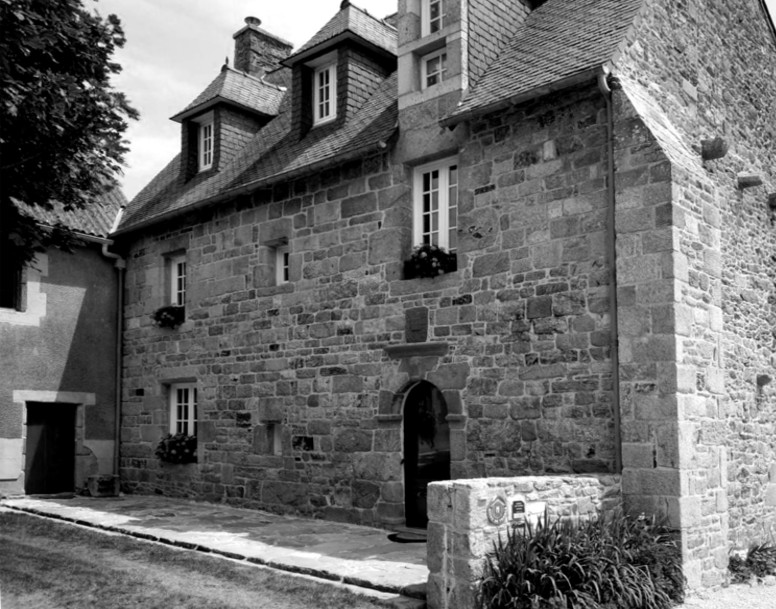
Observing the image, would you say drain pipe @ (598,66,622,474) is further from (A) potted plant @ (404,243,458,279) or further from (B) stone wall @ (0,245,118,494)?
(B) stone wall @ (0,245,118,494)

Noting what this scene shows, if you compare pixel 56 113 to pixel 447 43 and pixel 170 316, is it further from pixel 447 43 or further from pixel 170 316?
pixel 170 316

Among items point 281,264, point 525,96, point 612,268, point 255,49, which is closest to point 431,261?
point 525,96

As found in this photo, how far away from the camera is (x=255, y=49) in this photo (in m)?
17.8

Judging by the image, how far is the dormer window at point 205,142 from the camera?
50.1ft

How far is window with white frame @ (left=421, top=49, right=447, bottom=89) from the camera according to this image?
1110 cm

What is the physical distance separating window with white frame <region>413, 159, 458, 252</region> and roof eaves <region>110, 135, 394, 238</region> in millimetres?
711

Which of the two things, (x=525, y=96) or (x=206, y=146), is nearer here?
(x=525, y=96)

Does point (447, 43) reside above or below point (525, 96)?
above

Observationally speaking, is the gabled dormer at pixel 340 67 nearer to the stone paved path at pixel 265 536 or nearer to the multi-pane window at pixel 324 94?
the multi-pane window at pixel 324 94

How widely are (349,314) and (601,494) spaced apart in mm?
4474

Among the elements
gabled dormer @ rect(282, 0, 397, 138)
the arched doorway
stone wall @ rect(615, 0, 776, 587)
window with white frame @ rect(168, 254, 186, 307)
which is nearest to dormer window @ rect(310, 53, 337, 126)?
gabled dormer @ rect(282, 0, 397, 138)

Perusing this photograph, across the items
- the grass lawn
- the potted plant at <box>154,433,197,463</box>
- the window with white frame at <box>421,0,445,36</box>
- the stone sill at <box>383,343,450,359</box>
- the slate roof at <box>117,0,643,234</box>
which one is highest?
the window with white frame at <box>421,0,445,36</box>

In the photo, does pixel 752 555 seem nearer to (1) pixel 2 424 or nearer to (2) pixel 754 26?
(2) pixel 754 26

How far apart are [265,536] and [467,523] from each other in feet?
12.7
